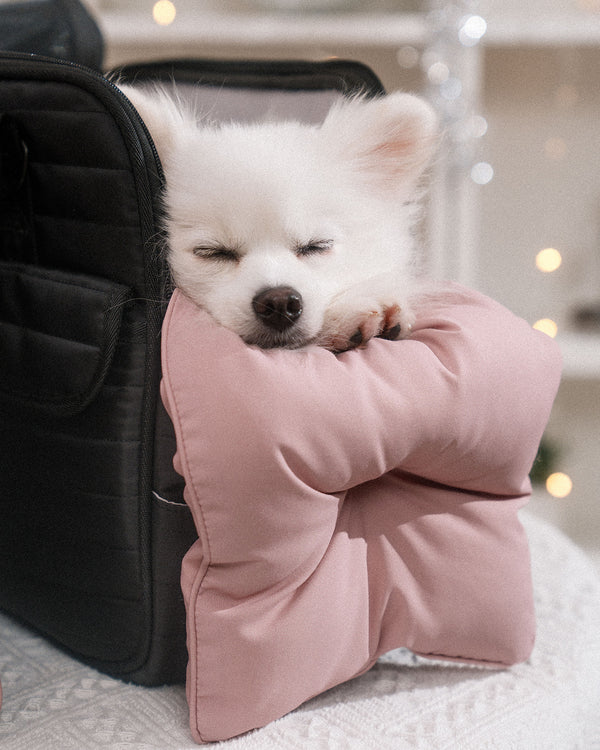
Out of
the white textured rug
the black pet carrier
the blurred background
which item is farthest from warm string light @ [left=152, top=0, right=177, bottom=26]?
the white textured rug

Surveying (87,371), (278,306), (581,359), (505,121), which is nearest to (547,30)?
(505,121)

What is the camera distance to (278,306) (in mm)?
676

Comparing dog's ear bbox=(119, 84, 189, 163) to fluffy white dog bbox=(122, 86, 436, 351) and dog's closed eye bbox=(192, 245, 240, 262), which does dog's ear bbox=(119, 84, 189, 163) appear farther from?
dog's closed eye bbox=(192, 245, 240, 262)

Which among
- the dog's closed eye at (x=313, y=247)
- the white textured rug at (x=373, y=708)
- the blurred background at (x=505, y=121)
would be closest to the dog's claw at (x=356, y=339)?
Answer: the dog's closed eye at (x=313, y=247)

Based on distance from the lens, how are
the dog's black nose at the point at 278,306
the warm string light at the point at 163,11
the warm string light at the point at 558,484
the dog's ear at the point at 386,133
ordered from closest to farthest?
the dog's black nose at the point at 278,306 → the dog's ear at the point at 386,133 → the warm string light at the point at 163,11 → the warm string light at the point at 558,484

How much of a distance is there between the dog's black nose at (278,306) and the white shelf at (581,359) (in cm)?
110

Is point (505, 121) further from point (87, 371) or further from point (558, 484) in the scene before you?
point (87, 371)

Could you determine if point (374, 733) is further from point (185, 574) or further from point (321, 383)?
point (321, 383)

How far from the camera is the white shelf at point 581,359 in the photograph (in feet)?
5.32

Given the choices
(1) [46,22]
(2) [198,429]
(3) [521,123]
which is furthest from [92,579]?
(3) [521,123]

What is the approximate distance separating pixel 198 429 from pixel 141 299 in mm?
145

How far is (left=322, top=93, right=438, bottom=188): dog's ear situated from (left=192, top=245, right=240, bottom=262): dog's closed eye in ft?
0.59

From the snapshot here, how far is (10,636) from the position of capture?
2.61 feet

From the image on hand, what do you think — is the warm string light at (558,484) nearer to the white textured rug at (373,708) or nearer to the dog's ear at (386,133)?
the white textured rug at (373,708)
